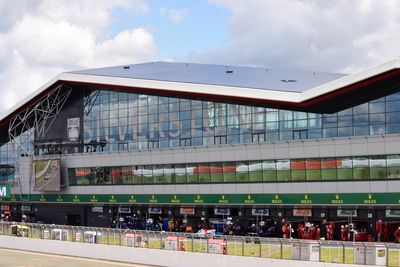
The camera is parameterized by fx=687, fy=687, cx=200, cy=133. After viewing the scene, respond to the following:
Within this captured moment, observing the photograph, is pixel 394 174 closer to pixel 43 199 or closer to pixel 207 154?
pixel 207 154

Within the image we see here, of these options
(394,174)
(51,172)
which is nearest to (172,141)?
(51,172)

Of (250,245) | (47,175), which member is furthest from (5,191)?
(250,245)

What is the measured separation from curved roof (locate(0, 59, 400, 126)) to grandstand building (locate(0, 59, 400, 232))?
0.12m

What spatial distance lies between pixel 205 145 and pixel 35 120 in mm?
28135

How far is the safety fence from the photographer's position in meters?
35.1

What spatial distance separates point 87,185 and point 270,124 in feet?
81.1

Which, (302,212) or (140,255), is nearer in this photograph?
(140,255)

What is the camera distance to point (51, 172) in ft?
259

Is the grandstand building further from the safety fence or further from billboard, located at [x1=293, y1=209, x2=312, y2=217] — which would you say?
the safety fence

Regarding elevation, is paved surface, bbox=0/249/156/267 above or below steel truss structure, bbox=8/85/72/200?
below

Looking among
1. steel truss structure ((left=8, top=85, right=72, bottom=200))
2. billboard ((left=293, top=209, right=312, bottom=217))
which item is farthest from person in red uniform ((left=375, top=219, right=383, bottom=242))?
steel truss structure ((left=8, top=85, right=72, bottom=200))

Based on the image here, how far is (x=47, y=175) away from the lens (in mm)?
79500

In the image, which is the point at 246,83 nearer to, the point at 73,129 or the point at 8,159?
the point at 73,129

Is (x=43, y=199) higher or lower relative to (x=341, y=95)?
lower
